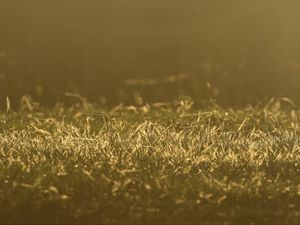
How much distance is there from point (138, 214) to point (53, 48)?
8.72 m

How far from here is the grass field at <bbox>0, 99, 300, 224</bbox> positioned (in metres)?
6.13

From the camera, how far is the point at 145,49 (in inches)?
566

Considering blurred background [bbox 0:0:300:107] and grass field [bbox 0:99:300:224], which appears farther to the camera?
blurred background [bbox 0:0:300:107]

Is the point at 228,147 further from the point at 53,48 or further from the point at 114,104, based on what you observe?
the point at 53,48

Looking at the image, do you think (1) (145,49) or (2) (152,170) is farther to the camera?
(1) (145,49)

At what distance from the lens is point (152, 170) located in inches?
285

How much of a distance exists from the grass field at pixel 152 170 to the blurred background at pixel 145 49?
256cm

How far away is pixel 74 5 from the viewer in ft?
51.7

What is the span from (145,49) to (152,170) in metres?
7.31

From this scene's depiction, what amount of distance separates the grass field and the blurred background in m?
2.56

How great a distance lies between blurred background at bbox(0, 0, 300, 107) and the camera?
1248 cm

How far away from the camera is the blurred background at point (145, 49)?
41.0 feet

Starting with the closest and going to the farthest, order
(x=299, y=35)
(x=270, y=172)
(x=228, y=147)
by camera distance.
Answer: (x=270, y=172) → (x=228, y=147) → (x=299, y=35)

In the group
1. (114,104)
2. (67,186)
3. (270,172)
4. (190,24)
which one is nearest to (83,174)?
(67,186)
